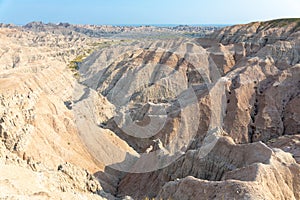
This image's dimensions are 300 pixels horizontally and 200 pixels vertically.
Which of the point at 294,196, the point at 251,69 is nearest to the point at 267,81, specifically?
the point at 251,69

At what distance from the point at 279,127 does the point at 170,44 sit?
71.5 m

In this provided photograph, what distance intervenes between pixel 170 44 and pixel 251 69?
59.2 m

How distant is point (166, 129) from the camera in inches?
1652

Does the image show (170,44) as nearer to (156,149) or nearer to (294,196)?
(156,149)

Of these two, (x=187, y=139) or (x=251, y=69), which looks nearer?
(x=187, y=139)

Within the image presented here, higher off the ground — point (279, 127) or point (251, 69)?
point (251, 69)

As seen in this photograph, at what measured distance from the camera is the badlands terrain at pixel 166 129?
68.7 feet

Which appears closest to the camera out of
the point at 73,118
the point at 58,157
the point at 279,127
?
the point at 58,157

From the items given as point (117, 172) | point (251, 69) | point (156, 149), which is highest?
point (251, 69)

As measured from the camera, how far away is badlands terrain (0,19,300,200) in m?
21.0

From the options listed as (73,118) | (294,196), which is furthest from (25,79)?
(294,196)

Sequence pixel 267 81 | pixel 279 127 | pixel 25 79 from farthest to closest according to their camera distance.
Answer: pixel 25 79, pixel 267 81, pixel 279 127

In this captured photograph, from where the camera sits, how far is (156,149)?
3188 centimetres

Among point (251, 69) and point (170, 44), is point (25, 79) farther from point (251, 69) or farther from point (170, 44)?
point (170, 44)
